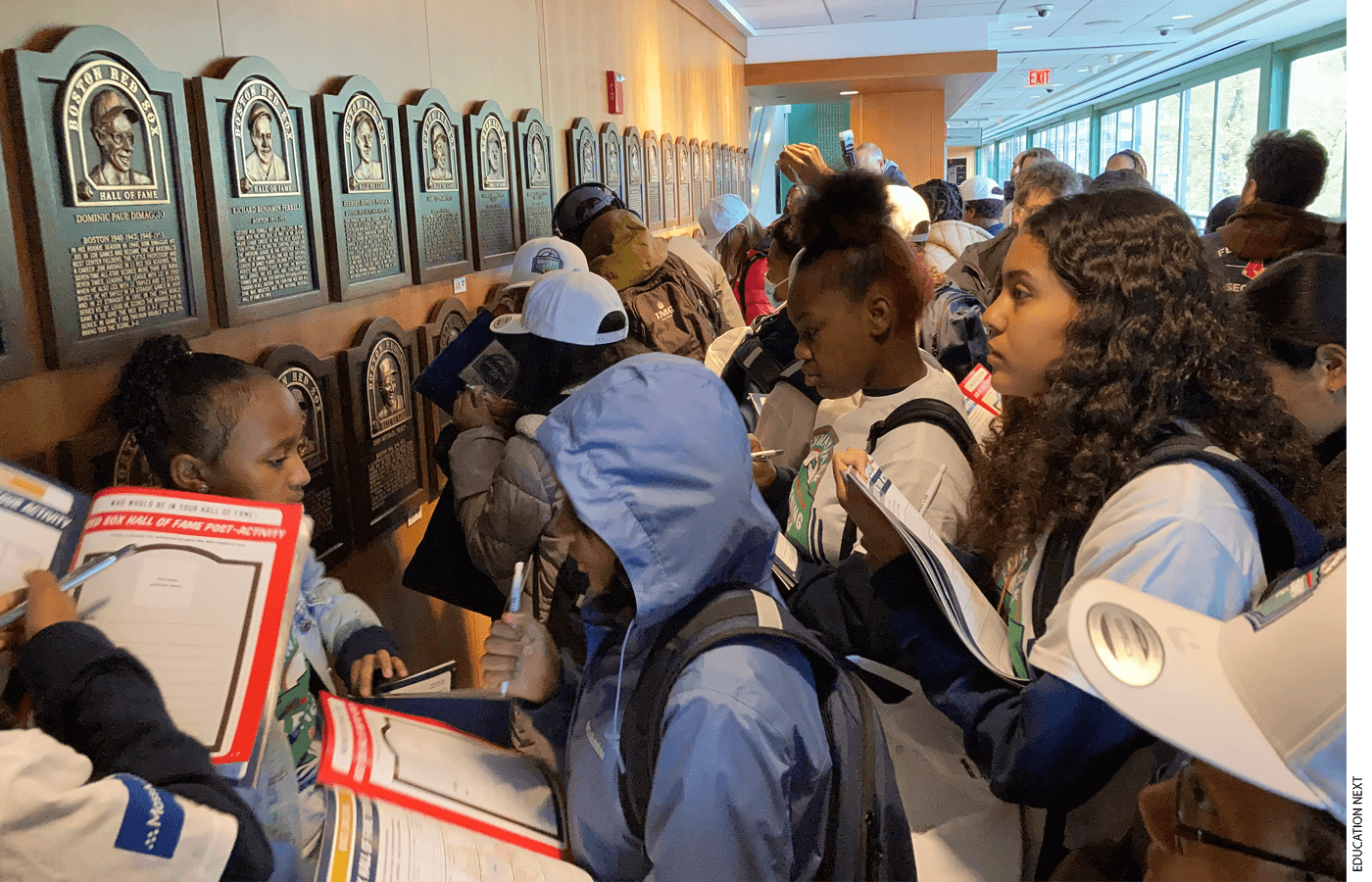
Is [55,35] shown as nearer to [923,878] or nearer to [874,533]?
[874,533]

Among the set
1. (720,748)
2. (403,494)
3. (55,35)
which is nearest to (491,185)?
(403,494)

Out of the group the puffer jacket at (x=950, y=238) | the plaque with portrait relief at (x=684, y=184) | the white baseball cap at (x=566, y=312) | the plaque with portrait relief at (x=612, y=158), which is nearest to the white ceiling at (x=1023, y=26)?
the plaque with portrait relief at (x=684, y=184)

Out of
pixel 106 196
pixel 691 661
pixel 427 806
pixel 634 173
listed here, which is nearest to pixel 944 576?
pixel 691 661

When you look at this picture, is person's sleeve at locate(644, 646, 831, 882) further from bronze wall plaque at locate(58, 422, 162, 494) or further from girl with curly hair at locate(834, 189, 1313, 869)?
bronze wall plaque at locate(58, 422, 162, 494)

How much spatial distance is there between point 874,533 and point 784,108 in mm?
19641

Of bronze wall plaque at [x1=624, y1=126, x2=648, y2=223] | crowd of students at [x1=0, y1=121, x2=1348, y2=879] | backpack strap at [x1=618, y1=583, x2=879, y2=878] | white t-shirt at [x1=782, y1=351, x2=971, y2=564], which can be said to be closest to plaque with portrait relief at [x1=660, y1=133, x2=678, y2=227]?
bronze wall plaque at [x1=624, y1=126, x2=648, y2=223]

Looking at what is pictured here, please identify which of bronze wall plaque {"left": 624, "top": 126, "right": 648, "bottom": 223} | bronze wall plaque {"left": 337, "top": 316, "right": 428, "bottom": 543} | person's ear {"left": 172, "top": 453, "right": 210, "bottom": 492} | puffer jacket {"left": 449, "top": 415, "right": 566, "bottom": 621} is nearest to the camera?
person's ear {"left": 172, "top": 453, "right": 210, "bottom": 492}

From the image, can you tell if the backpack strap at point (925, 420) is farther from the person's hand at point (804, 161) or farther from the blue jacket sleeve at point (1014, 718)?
→ the person's hand at point (804, 161)

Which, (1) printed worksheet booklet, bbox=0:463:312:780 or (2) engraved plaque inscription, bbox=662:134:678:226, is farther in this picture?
(2) engraved plaque inscription, bbox=662:134:678:226

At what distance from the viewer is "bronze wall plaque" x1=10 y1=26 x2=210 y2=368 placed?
165 centimetres

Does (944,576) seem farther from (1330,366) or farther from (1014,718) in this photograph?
(1330,366)

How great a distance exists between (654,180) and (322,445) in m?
4.74

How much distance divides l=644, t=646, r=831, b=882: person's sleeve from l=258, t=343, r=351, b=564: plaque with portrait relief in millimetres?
1636

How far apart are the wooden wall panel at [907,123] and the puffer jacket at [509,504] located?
12828mm
